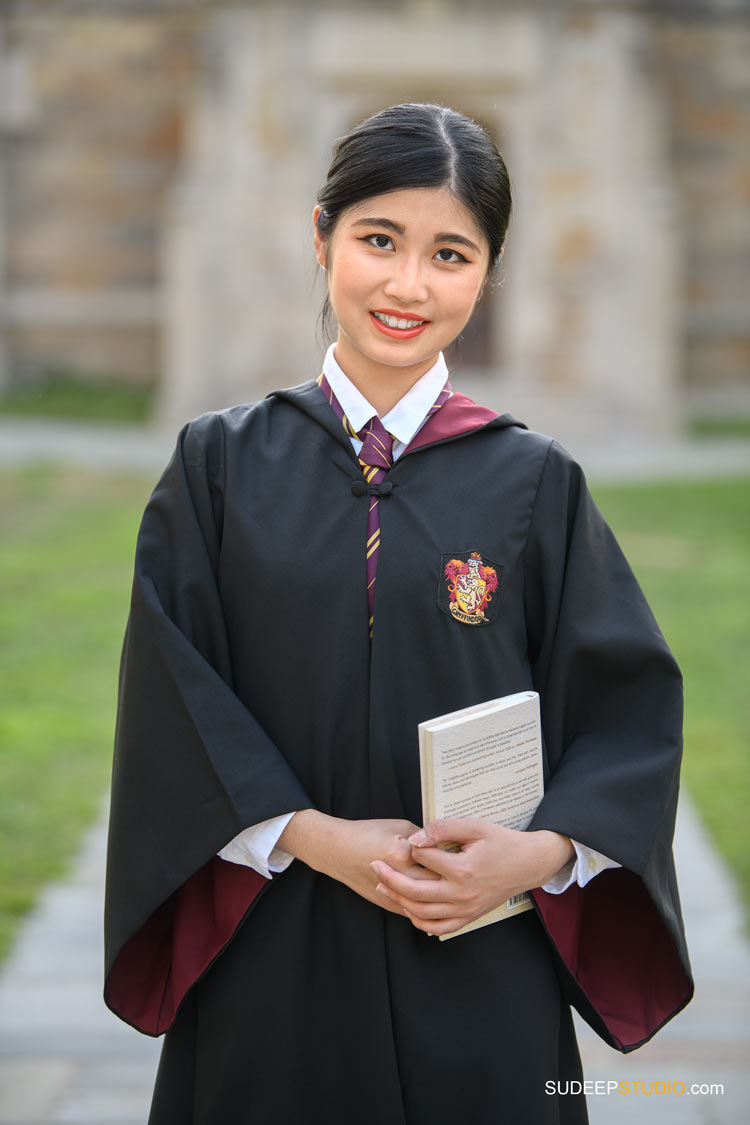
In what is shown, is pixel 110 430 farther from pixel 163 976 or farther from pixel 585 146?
pixel 163 976

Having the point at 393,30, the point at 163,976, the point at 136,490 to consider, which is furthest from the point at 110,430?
the point at 163,976

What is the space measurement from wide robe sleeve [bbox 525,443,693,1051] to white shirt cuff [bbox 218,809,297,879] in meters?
0.34

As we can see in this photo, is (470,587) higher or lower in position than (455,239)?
lower

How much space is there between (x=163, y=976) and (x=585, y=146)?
13142mm

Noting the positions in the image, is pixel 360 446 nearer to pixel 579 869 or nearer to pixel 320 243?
pixel 320 243

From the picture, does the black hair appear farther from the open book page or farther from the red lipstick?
the open book page

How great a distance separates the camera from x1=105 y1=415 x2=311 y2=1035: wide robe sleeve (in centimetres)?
174

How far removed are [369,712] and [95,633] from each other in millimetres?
5667

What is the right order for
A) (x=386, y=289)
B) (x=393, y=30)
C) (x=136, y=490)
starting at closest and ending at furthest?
1. (x=386, y=289)
2. (x=136, y=490)
3. (x=393, y=30)

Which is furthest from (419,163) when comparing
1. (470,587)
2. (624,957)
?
(624,957)

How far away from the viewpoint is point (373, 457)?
184 cm

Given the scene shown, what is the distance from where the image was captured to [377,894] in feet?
5.55

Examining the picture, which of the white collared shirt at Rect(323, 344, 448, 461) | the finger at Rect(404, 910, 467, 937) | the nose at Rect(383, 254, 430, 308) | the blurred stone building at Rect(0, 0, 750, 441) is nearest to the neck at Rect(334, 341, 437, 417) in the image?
the white collared shirt at Rect(323, 344, 448, 461)

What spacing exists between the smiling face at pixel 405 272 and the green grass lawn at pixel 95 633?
257 cm
